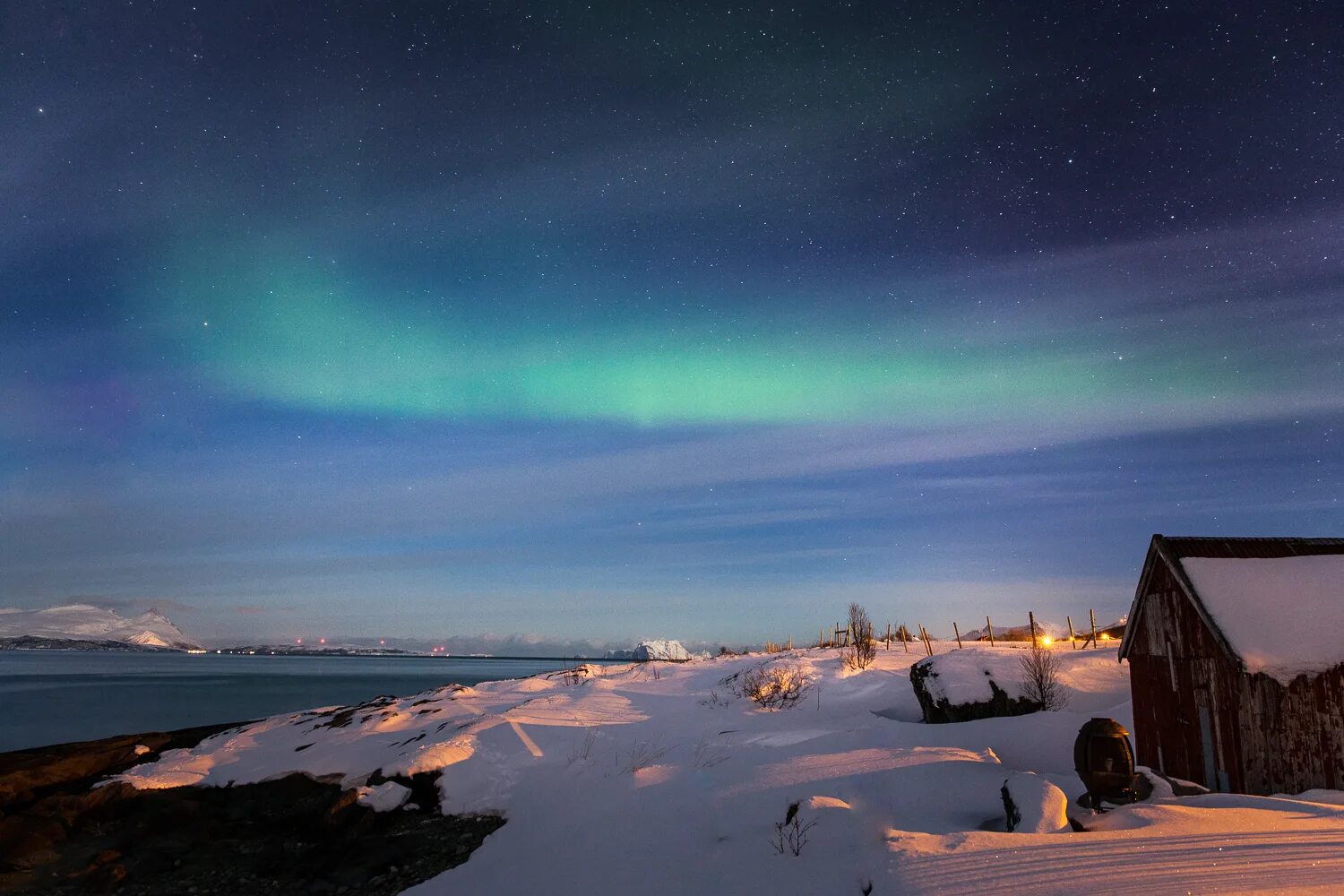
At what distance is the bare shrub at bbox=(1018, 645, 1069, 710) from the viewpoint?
1858 cm

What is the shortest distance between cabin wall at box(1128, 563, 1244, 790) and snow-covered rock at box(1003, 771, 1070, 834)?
6.10 m

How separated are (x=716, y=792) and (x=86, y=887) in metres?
13.1

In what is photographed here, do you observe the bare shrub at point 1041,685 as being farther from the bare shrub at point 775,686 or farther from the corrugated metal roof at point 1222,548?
the bare shrub at point 775,686

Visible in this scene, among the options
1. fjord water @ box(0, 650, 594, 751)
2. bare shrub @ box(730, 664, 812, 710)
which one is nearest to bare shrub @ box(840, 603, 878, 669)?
bare shrub @ box(730, 664, 812, 710)

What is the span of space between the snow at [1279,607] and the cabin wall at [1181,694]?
51cm

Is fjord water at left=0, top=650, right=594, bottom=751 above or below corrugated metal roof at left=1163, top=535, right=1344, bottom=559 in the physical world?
below

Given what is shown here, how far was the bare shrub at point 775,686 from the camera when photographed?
72.6 feet

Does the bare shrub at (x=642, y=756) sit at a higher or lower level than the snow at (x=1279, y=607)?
lower

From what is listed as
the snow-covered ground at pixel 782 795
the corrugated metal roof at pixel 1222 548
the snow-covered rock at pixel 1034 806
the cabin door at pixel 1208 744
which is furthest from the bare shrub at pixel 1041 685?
the snow-covered rock at pixel 1034 806

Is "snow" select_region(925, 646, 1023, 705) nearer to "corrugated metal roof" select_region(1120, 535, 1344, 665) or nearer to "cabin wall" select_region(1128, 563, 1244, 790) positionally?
"cabin wall" select_region(1128, 563, 1244, 790)

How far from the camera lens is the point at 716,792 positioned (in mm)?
13578

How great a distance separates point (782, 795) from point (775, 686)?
10536 millimetres

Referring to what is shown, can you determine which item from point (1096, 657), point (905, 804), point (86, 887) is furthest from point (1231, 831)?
point (86, 887)

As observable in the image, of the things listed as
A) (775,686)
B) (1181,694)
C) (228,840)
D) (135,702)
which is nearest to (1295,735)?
(1181,694)
